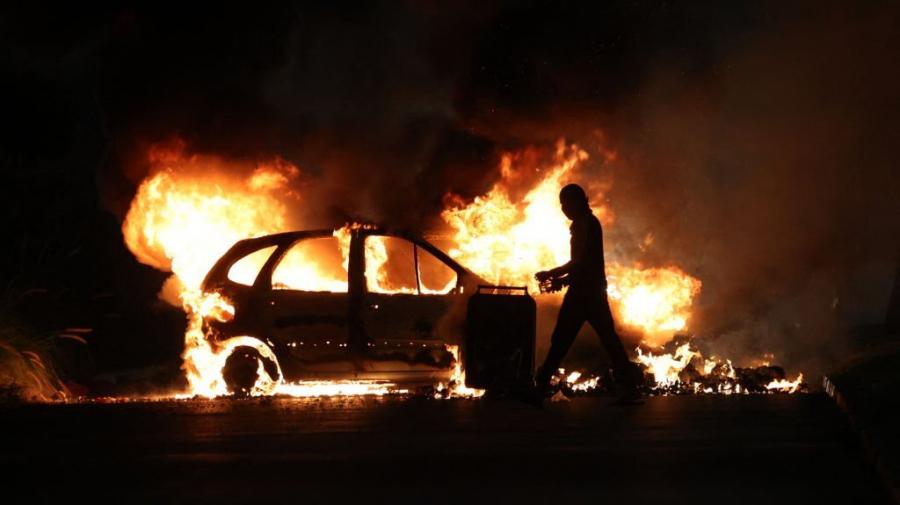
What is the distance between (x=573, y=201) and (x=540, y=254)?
2616 mm

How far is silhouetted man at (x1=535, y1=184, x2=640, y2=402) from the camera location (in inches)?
460

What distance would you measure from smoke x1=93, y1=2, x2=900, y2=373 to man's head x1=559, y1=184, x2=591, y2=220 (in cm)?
311

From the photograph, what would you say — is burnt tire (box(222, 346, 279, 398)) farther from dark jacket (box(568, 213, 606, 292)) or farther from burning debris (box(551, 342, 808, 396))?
dark jacket (box(568, 213, 606, 292))

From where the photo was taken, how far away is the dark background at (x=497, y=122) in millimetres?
16203

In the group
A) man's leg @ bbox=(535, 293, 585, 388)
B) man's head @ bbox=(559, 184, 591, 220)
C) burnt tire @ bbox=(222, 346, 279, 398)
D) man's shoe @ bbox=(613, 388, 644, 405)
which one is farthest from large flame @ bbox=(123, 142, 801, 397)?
man's head @ bbox=(559, 184, 591, 220)

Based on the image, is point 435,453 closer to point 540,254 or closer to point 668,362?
point 668,362

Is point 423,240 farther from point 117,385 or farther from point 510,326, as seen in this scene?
point 117,385

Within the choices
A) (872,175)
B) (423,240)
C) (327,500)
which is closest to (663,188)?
(872,175)

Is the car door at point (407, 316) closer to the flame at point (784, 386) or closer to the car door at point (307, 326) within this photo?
the car door at point (307, 326)

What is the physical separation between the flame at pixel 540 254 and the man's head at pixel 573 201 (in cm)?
198

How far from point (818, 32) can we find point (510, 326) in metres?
8.49

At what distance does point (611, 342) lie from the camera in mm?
11781

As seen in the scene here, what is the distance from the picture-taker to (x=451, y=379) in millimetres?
12531

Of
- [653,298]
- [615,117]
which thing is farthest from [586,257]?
[615,117]
